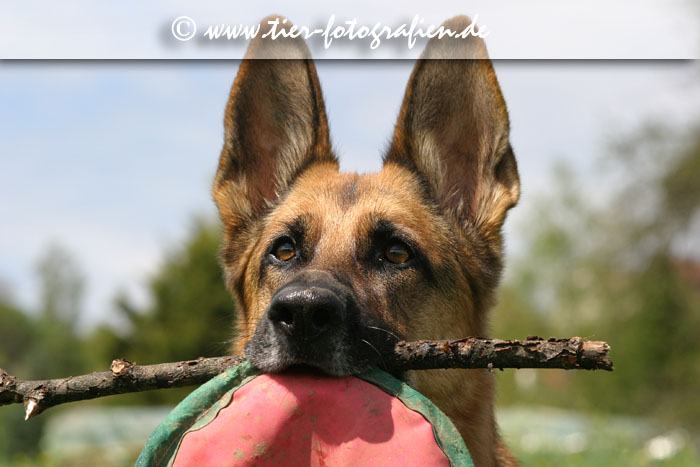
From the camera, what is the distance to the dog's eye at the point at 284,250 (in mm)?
4531

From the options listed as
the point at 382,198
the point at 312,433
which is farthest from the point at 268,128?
the point at 312,433

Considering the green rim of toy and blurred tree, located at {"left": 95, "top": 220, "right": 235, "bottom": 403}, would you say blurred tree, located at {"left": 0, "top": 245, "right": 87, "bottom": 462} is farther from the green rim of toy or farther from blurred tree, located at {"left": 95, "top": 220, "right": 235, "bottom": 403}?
the green rim of toy

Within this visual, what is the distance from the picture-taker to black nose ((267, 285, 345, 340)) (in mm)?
3209

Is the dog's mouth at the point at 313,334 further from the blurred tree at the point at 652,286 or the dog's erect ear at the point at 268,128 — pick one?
the blurred tree at the point at 652,286

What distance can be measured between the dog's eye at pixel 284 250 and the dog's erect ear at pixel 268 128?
79cm

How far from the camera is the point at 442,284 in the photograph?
14.8ft

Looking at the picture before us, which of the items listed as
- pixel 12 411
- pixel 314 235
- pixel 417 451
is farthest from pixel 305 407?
pixel 12 411

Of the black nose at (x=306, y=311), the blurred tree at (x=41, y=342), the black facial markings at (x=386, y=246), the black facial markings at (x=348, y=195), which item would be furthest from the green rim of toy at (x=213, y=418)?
the blurred tree at (x=41, y=342)

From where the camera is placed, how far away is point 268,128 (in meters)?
5.54

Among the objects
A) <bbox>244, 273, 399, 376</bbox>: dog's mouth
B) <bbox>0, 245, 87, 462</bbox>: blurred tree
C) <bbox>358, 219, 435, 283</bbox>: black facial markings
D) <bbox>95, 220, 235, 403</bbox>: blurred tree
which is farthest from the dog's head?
<bbox>95, 220, 235, 403</bbox>: blurred tree

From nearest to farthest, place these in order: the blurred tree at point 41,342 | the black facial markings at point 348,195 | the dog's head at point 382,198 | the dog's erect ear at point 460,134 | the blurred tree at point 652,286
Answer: the dog's head at point 382,198
the black facial markings at point 348,195
the dog's erect ear at point 460,134
the blurred tree at point 41,342
the blurred tree at point 652,286

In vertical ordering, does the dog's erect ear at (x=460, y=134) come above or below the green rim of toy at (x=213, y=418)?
above

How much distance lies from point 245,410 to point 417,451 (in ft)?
2.47

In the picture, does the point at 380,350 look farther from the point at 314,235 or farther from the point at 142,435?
the point at 142,435
